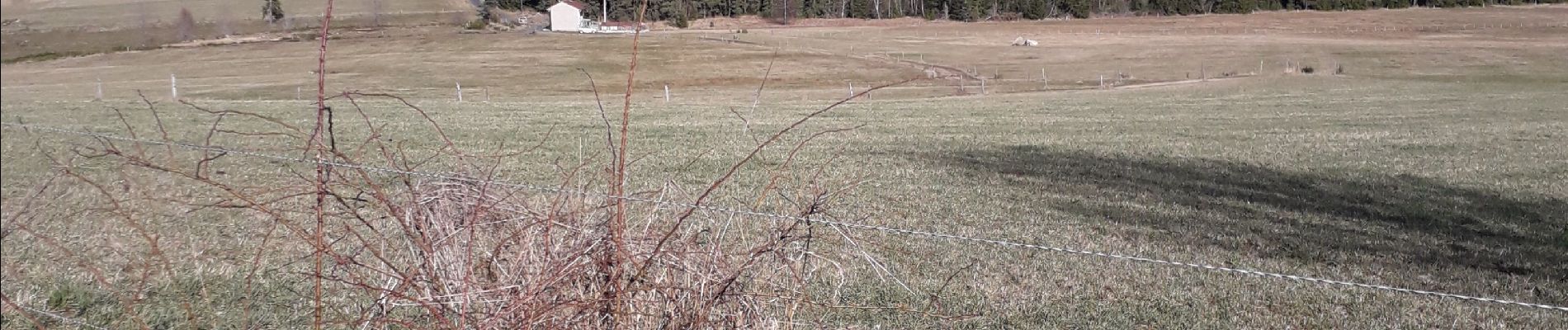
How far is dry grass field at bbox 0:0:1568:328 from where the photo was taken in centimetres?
628

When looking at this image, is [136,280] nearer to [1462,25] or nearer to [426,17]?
[426,17]

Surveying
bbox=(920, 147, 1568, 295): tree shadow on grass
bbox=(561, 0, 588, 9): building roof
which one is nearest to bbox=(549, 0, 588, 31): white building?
bbox=(561, 0, 588, 9): building roof

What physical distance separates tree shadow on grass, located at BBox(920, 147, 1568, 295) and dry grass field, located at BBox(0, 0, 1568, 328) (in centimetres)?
6

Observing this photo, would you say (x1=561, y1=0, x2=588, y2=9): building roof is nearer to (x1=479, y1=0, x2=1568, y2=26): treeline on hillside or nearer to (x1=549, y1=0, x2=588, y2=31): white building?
(x1=549, y1=0, x2=588, y2=31): white building

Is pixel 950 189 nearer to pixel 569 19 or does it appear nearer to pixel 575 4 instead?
pixel 575 4

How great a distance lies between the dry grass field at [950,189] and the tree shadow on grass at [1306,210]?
2.2 inches

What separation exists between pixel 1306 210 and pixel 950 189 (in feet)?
11.6

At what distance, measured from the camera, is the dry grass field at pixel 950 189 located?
6281mm

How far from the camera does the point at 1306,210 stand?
11.8 meters

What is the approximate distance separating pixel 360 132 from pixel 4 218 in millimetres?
18452

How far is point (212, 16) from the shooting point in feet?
12.5

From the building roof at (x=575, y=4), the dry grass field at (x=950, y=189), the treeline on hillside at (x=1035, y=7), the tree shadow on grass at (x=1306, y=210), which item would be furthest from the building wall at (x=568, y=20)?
the tree shadow on grass at (x=1306, y=210)

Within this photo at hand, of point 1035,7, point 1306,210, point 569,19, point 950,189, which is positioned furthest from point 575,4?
point 1306,210

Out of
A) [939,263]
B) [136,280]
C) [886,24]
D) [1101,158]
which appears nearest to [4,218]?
[136,280]
